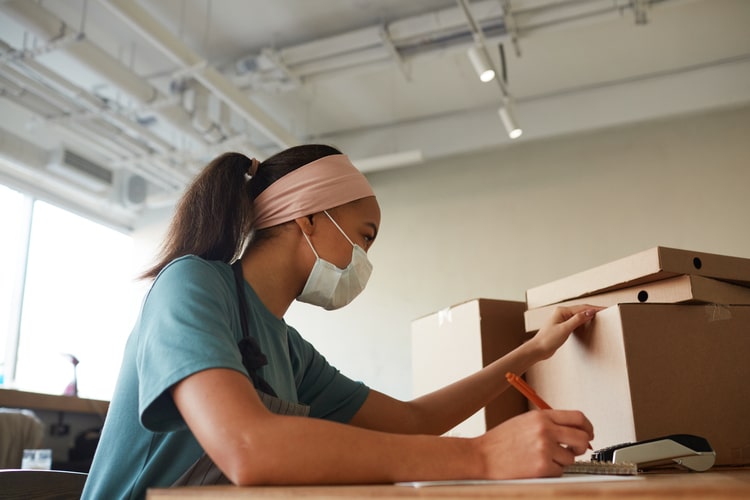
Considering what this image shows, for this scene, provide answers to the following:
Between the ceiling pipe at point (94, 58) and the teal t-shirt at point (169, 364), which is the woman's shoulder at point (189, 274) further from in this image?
the ceiling pipe at point (94, 58)

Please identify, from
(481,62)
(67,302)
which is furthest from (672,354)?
(67,302)

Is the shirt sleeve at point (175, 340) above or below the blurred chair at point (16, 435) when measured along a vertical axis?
above

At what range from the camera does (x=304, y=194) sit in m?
1.14

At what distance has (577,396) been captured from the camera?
117 centimetres

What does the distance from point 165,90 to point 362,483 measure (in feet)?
13.0

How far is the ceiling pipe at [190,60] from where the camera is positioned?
2.67 m

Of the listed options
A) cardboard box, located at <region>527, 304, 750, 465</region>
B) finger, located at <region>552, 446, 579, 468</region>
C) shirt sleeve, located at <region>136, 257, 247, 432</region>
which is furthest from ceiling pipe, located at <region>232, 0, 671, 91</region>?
finger, located at <region>552, 446, 579, 468</region>

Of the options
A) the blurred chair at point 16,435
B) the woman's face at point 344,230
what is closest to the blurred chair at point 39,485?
the woman's face at point 344,230

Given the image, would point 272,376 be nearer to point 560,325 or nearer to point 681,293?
point 560,325

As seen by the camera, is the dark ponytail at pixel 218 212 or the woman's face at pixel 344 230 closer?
the dark ponytail at pixel 218 212

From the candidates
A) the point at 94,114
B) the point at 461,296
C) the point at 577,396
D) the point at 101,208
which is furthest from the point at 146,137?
the point at 577,396

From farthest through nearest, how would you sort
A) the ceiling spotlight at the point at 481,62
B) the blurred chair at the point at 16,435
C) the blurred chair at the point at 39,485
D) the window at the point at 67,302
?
the window at the point at 67,302, the ceiling spotlight at the point at 481,62, the blurred chair at the point at 16,435, the blurred chair at the point at 39,485

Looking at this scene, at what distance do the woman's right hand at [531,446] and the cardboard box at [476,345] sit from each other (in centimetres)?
88

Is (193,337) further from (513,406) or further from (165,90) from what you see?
(165,90)
